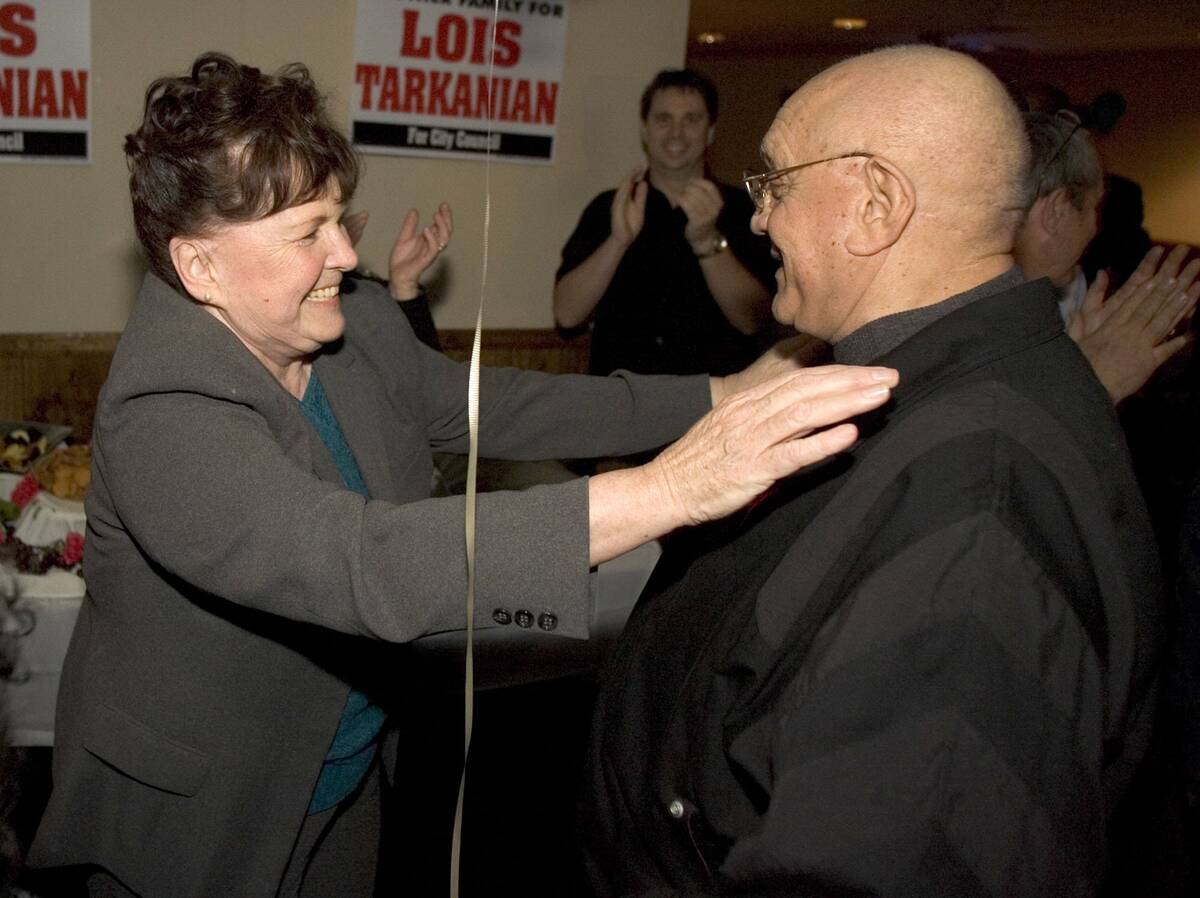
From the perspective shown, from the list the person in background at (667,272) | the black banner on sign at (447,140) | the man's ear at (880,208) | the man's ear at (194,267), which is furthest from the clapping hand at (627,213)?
the man's ear at (880,208)

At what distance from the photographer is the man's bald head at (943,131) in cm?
117

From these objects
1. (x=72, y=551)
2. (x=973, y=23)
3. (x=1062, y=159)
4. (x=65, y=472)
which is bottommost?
(x=72, y=551)

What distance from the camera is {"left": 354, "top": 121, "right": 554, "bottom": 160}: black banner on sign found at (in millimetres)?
3719

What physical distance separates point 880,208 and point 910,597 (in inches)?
17.6

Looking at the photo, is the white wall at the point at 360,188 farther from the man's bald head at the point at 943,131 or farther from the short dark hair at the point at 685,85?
the man's bald head at the point at 943,131

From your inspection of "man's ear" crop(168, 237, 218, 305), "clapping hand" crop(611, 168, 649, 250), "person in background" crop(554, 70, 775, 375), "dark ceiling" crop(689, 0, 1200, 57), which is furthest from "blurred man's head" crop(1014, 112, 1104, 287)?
"dark ceiling" crop(689, 0, 1200, 57)

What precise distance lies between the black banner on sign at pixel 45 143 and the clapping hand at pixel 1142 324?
284cm

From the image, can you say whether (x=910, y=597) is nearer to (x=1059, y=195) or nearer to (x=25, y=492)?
(x=1059, y=195)

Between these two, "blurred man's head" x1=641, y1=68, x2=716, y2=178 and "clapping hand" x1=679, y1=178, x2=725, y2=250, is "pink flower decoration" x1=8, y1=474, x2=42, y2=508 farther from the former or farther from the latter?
"blurred man's head" x1=641, y1=68, x2=716, y2=178

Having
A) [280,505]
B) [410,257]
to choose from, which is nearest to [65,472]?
[410,257]

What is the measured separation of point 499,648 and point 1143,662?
1.75 m

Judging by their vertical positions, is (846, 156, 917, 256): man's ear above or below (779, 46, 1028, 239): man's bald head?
below

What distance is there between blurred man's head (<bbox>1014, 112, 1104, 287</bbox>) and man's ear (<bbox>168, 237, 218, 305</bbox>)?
160 centimetres

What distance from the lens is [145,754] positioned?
4.66ft
